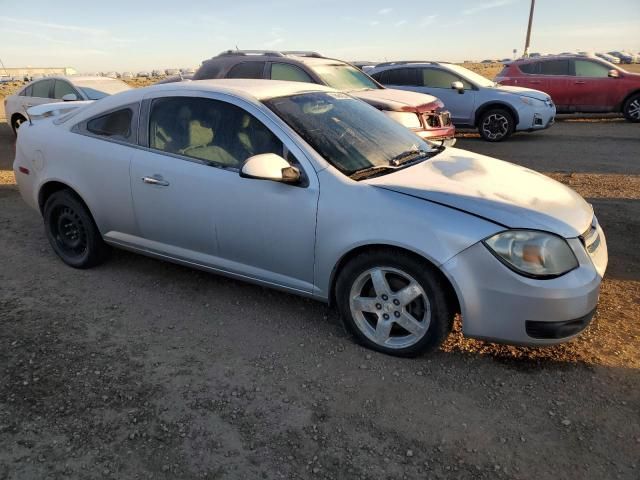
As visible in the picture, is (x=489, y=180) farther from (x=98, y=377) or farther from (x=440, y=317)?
(x=98, y=377)

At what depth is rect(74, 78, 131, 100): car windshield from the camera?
10.1m

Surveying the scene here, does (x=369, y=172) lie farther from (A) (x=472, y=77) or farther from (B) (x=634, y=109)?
(B) (x=634, y=109)

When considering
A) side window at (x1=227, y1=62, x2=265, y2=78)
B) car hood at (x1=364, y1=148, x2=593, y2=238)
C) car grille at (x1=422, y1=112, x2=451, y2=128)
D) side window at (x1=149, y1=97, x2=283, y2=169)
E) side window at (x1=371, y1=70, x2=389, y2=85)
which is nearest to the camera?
car hood at (x1=364, y1=148, x2=593, y2=238)

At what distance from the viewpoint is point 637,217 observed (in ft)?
17.8

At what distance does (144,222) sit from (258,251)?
1062mm

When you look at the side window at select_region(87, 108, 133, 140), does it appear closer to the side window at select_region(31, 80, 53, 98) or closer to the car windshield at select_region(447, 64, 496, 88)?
the side window at select_region(31, 80, 53, 98)

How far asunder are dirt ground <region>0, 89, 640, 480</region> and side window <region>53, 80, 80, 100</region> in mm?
7425

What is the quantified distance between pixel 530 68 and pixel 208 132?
12.3 m

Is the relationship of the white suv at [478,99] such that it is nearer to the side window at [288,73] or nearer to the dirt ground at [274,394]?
the side window at [288,73]

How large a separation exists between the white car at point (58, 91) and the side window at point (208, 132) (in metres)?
6.76

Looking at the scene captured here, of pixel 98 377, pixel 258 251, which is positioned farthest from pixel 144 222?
pixel 98 377

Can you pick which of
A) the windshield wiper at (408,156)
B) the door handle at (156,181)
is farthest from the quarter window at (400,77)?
the door handle at (156,181)

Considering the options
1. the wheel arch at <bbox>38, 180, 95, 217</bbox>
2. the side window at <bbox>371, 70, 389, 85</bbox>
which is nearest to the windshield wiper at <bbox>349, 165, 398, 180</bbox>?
the wheel arch at <bbox>38, 180, 95, 217</bbox>

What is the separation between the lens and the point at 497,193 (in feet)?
9.91
